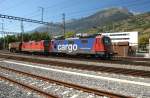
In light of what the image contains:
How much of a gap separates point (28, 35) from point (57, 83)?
10318cm

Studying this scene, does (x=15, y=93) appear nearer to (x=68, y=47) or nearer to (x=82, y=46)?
(x=82, y=46)

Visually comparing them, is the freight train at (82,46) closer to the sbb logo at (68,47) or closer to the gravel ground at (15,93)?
the sbb logo at (68,47)

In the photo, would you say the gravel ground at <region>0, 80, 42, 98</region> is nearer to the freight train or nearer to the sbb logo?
the freight train

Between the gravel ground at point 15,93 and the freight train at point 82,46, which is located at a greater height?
the freight train at point 82,46

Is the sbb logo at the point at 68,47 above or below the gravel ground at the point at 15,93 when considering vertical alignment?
above

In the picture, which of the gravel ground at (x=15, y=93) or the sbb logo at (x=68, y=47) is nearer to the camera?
the gravel ground at (x=15, y=93)

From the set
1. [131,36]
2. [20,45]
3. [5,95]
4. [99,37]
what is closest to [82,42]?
[99,37]

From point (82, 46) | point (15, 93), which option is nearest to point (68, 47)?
point (82, 46)


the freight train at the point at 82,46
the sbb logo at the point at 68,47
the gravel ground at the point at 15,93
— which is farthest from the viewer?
the sbb logo at the point at 68,47

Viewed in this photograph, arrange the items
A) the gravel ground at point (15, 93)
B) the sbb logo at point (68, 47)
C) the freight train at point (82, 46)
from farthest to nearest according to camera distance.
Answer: the sbb logo at point (68, 47), the freight train at point (82, 46), the gravel ground at point (15, 93)

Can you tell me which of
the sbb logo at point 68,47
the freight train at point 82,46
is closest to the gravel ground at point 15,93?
the freight train at point 82,46

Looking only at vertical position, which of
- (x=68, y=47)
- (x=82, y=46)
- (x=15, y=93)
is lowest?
(x=15, y=93)

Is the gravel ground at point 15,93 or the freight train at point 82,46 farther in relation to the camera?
the freight train at point 82,46

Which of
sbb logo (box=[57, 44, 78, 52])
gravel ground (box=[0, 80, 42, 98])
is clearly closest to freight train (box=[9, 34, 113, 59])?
sbb logo (box=[57, 44, 78, 52])
